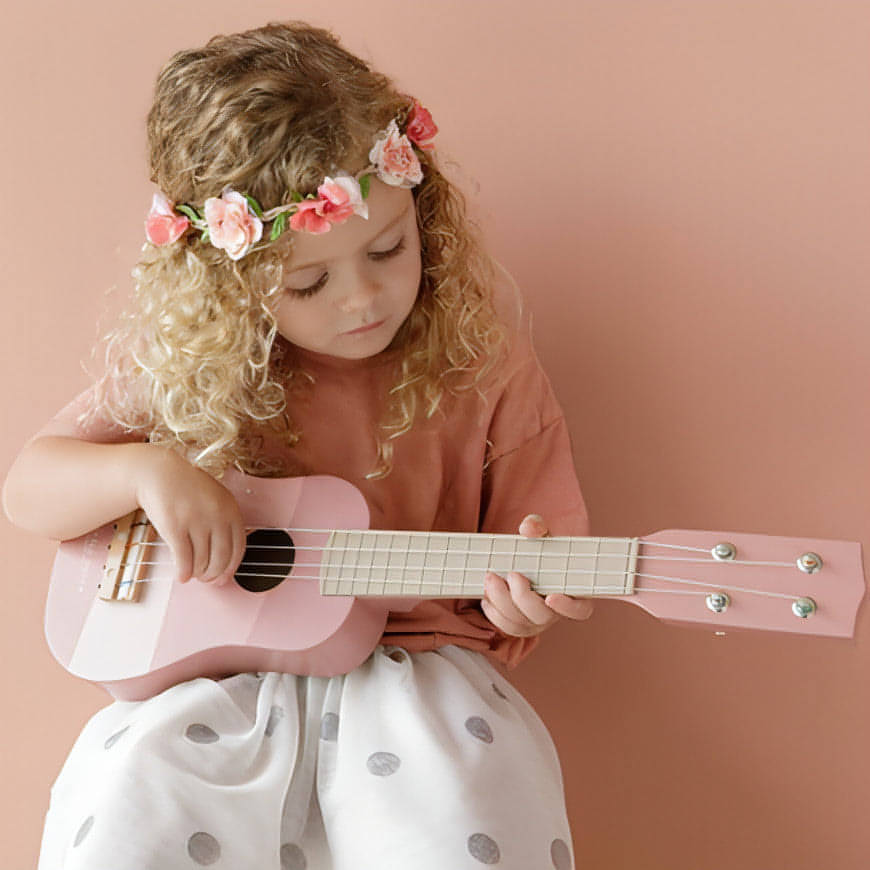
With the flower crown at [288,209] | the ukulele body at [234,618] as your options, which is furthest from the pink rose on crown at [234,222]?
the ukulele body at [234,618]

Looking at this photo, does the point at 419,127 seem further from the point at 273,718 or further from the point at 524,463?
the point at 273,718

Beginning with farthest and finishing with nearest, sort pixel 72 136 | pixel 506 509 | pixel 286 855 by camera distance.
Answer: pixel 72 136, pixel 506 509, pixel 286 855

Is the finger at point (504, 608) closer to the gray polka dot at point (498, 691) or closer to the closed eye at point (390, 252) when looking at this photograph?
the gray polka dot at point (498, 691)

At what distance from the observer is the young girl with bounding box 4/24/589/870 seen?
0.90 meters

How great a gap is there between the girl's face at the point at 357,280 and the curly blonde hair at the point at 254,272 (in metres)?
0.02

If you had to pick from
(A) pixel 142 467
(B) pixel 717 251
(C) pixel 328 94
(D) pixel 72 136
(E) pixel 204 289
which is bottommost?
(A) pixel 142 467

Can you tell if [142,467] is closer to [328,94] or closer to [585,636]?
[328,94]

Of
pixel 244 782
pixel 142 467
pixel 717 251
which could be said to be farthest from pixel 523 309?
pixel 244 782

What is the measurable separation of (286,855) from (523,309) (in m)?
0.60

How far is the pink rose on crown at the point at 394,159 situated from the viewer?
0.96 meters

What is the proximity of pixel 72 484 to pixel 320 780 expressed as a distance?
0.33 meters

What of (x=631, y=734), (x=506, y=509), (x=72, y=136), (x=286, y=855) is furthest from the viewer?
(x=72, y=136)

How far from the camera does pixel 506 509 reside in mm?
1124

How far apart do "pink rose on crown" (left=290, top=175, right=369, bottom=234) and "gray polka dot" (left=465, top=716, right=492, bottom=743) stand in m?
0.40
